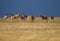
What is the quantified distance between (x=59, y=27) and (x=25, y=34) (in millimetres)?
282

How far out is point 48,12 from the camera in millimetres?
2293

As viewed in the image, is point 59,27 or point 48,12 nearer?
point 59,27

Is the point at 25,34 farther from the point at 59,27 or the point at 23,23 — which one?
the point at 59,27

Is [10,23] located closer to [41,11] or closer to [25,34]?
[25,34]

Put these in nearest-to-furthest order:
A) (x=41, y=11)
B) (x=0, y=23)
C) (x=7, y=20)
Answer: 1. (x=0, y=23)
2. (x=7, y=20)
3. (x=41, y=11)

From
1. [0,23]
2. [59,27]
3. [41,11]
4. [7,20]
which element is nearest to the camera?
[59,27]

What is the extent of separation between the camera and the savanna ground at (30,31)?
1625mm

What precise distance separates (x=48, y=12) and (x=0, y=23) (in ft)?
2.40

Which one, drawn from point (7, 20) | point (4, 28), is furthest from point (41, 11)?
point (4, 28)

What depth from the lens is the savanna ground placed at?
1.62 metres

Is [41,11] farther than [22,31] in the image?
Yes

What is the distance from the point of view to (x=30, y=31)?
165cm

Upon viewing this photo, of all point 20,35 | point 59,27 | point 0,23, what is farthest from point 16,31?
point 59,27

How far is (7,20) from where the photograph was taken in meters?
1.86
